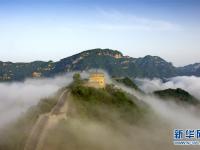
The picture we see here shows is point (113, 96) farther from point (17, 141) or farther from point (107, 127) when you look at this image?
point (17, 141)

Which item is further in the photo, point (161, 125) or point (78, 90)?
point (161, 125)

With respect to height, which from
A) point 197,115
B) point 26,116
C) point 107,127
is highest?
point 26,116

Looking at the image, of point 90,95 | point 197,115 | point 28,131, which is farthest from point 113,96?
point 197,115

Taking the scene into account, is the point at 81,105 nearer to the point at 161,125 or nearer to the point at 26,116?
the point at 26,116

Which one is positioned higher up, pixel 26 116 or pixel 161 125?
pixel 26 116

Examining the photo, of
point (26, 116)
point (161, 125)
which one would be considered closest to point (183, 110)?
point (161, 125)

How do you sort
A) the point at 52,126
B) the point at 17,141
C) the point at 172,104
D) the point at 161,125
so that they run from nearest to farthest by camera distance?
the point at 17,141 < the point at 52,126 < the point at 161,125 < the point at 172,104

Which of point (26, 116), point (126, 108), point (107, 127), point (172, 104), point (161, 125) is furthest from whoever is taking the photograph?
point (172, 104)

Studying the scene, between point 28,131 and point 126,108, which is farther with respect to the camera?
point 126,108

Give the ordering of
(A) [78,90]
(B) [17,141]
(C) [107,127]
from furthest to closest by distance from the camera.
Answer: (A) [78,90] → (C) [107,127] → (B) [17,141]

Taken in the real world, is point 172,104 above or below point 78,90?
below
